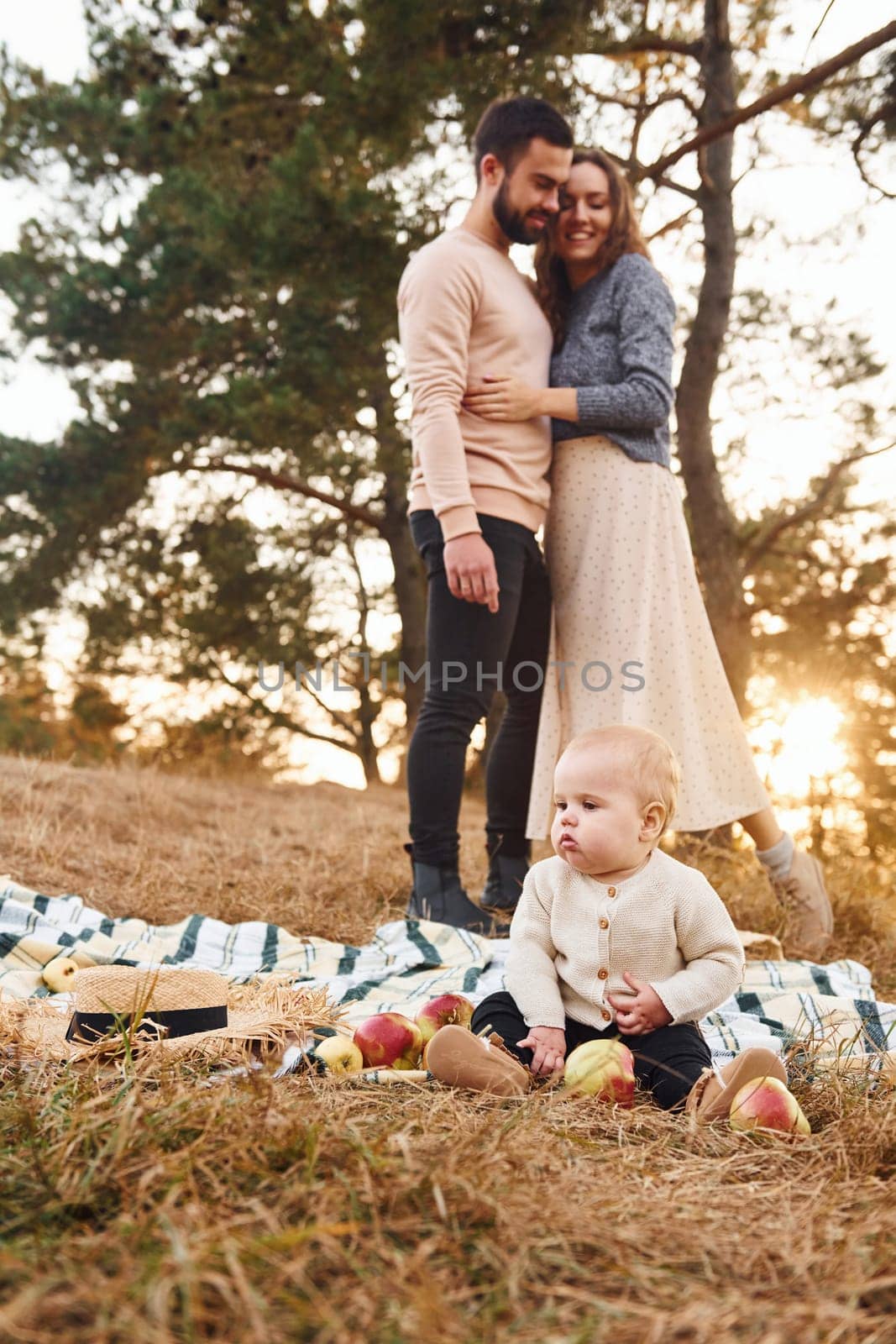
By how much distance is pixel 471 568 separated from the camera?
2.66 meters

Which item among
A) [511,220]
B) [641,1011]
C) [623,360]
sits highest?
[511,220]

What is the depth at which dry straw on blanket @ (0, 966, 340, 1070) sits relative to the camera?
60.2 inches

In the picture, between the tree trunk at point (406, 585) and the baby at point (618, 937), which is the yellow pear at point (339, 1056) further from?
the tree trunk at point (406, 585)

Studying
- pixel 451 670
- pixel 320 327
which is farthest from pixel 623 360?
pixel 320 327

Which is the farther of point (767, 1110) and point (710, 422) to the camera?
point (710, 422)

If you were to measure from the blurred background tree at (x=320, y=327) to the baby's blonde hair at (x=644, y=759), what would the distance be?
2671 mm

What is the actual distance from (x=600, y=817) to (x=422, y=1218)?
2.51 ft

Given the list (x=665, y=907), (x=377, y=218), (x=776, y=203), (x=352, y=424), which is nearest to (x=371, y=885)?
(x=665, y=907)

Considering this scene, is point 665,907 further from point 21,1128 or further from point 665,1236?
point 21,1128

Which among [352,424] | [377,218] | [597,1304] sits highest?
[377,218]

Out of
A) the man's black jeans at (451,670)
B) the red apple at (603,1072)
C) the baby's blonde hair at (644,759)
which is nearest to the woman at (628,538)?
the man's black jeans at (451,670)

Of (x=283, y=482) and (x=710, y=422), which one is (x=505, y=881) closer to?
(x=710, y=422)

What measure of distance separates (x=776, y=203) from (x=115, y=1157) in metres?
7.82

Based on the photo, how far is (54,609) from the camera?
9.00 m
